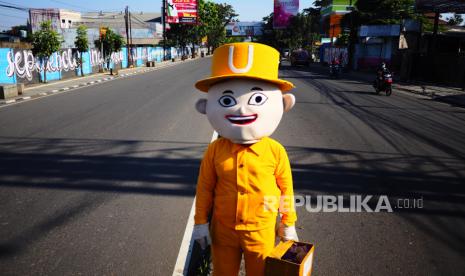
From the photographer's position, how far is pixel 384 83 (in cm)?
1616

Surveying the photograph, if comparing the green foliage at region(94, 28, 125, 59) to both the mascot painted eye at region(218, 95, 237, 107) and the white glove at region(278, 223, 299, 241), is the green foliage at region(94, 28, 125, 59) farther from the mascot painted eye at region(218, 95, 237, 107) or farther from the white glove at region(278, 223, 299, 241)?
the white glove at region(278, 223, 299, 241)

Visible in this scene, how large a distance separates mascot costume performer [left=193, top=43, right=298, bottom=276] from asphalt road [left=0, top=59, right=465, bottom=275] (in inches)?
43.6

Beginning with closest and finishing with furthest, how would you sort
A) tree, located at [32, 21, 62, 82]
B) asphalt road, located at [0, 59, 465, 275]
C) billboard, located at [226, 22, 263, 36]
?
asphalt road, located at [0, 59, 465, 275] → tree, located at [32, 21, 62, 82] → billboard, located at [226, 22, 263, 36]

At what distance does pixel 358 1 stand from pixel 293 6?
50454mm

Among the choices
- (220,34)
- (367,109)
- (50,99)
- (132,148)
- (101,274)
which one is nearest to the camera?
(101,274)

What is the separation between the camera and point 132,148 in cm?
715

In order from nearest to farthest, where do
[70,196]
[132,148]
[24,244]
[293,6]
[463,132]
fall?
[24,244], [70,196], [132,148], [463,132], [293,6]

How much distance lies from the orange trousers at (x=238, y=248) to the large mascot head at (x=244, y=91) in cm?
58

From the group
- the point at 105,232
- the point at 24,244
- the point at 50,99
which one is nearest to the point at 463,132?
the point at 105,232

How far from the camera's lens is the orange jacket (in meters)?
2.32

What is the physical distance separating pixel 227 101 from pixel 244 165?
1.37 feet

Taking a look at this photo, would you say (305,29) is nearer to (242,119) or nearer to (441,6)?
(441,6)

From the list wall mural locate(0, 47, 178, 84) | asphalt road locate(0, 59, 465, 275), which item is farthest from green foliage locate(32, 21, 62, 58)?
asphalt road locate(0, 59, 465, 275)

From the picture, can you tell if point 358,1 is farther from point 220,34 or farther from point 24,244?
point 220,34
